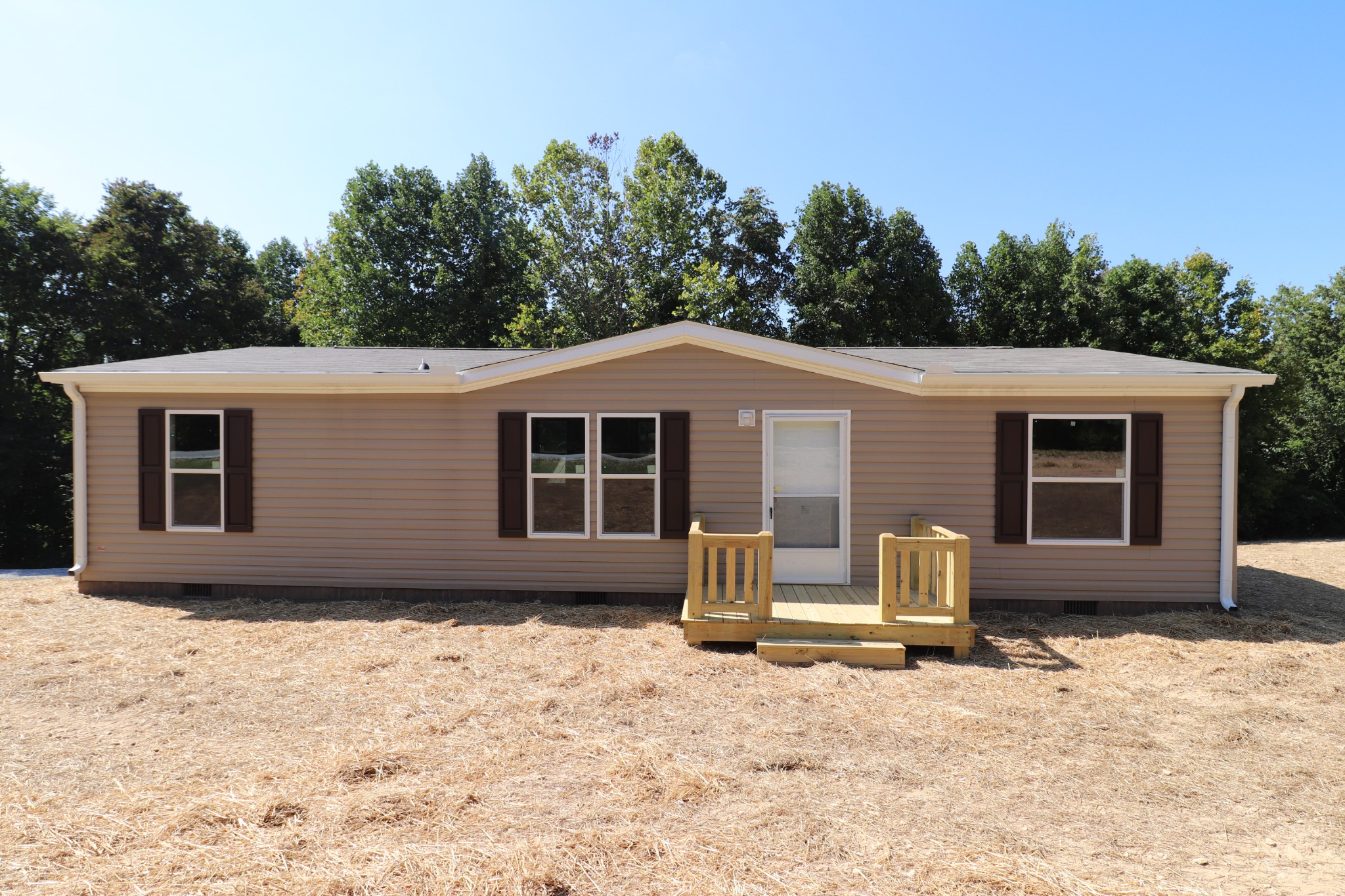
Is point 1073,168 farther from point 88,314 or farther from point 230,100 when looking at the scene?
point 88,314

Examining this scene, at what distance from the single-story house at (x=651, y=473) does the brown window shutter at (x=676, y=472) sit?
0.9 inches

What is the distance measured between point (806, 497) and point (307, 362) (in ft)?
20.5

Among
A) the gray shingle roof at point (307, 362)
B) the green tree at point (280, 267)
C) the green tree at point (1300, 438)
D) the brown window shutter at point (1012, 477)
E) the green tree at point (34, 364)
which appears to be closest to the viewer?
the brown window shutter at point (1012, 477)

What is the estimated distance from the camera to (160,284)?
2122 centimetres

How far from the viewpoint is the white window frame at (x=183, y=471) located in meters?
7.70

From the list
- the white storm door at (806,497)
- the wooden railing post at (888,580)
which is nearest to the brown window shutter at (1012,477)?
the white storm door at (806,497)

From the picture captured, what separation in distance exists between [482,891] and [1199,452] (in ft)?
25.5

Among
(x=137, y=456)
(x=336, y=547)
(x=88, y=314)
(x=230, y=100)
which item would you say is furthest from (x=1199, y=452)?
(x=88, y=314)

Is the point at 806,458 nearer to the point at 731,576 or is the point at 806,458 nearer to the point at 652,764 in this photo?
the point at 731,576

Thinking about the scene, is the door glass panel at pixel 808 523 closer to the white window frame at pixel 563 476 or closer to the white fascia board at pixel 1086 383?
the white fascia board at pixel 1086 383

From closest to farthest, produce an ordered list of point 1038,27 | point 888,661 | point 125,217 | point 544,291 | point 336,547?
point 888,661 < point 336,547 < point 1038,27 < point 125,217 < point 544,291

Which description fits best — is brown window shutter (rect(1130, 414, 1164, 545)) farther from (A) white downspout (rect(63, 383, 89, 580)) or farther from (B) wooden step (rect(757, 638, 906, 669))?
(A) white downspout (rect(63, 383, 89, 580))

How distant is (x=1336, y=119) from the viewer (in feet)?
48.6

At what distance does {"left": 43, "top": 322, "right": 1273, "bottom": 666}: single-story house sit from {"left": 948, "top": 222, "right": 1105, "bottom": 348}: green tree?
12879mm
